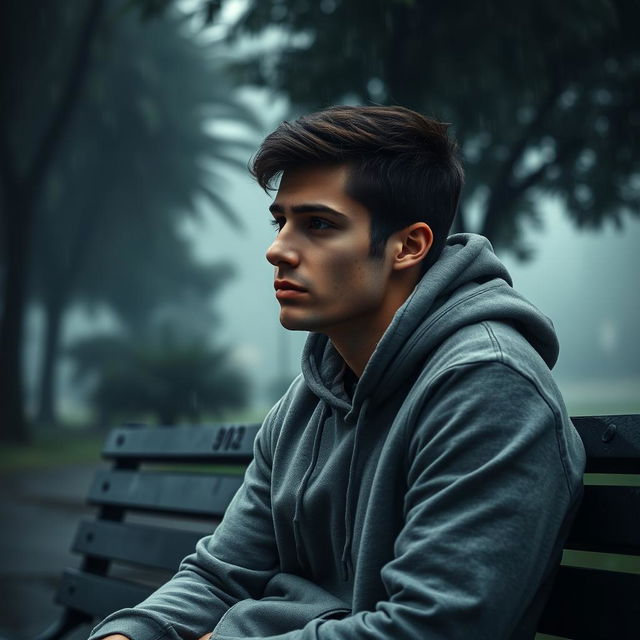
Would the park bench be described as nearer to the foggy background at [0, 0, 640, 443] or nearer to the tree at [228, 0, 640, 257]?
the foggy background at [0, 0, 640, 443]

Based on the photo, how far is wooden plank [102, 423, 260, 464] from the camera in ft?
10.2

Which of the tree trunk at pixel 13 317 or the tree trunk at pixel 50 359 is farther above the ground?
the tree trunk at pixel 13 317

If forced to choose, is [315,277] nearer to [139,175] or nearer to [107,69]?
[107,69]

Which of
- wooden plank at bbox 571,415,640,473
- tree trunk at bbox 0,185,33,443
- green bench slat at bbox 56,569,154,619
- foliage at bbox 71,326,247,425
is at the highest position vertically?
wooden plank at bbox 571,415,640,473

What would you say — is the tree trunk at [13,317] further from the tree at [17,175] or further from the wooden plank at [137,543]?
the wooden plank at [137,543]

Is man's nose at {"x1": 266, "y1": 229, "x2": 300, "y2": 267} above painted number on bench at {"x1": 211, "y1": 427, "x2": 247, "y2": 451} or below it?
above

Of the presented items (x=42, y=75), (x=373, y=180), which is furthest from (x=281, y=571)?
(x=42, y=75)

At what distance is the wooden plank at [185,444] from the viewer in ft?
10.2

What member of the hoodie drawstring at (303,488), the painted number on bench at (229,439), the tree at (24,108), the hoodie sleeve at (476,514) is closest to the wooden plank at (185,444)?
the painted number on bench at (229,439)

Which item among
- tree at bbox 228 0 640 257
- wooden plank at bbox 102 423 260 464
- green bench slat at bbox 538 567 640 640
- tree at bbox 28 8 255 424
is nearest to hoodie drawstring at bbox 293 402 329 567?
green bench slat at bbox 538 567 640 640

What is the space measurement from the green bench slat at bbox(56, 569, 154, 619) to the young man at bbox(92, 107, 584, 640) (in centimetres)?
84

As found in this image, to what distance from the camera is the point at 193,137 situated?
119ft

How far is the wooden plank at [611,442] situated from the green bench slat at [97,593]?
1557 mm

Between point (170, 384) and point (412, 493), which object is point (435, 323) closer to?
point (412, 493)
